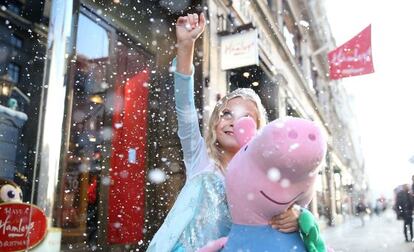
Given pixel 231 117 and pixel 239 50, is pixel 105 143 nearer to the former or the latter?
pixel 239 50

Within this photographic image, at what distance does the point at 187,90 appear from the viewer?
79.5 inches

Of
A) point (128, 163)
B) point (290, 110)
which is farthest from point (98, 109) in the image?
point (290, 110)

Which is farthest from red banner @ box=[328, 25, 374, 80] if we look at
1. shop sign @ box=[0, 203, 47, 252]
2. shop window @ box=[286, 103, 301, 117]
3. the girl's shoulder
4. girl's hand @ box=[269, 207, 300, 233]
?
girl's hand @ box=[269, 207, 300, 233]

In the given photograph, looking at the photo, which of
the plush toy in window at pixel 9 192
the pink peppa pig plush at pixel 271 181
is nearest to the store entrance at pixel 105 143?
the plush toy in window at pixel 9 192

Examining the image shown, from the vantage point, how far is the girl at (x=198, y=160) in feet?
5.41

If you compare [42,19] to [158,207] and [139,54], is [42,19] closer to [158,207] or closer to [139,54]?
[139,54]

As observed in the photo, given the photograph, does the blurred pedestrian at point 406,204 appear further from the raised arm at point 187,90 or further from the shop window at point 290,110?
the raised arm at point 187,90

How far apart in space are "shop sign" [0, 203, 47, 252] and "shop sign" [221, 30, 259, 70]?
4.43 metres

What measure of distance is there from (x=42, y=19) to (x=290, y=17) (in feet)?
39.5

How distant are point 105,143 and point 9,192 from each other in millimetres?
2142

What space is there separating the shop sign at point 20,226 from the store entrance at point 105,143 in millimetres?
1318

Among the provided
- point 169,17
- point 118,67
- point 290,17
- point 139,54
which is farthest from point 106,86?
point 290,17

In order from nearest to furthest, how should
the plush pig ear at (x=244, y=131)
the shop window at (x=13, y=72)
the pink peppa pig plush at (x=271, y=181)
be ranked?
the pink peppa pig plush at (x=271, y=181) < the plush pig ear at (x=244, y=131) < the shop window at (x=13, y=72)

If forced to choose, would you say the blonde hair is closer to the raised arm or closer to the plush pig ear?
the raised arm
